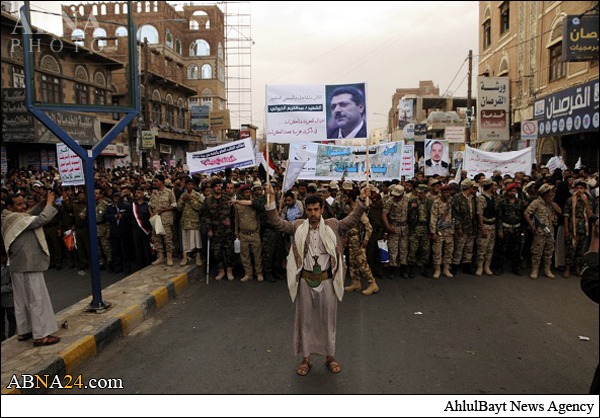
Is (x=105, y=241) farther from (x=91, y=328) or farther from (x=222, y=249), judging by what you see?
(x=91, y=328)

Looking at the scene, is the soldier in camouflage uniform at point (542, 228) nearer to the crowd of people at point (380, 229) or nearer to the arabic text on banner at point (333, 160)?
the crowd of people at point (380, 229)

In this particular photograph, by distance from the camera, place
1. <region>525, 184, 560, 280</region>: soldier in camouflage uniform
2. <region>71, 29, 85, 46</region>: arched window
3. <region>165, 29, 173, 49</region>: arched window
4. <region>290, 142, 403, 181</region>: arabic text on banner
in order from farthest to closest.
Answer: <region>165, 29, 173, 49</region>: arched window
<region>290, 142, 403, 181</region>: arabic text on banner
<region>71, 29, 85, 46</region>: arched window
<region>525, 184, 560, 280</region>: soldier in camouflage uniform

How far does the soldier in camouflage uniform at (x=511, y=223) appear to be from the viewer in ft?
25.6

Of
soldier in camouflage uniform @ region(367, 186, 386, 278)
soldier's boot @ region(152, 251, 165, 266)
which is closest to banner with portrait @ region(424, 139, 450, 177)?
soldier in camouflage uniform @ region(367, 186, 386, 278)

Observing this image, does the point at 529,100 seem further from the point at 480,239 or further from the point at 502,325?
the point at 502,325

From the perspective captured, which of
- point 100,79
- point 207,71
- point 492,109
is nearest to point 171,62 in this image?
point 207,71

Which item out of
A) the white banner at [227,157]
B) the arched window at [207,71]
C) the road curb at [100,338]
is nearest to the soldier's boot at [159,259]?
the road curb at [100,338]

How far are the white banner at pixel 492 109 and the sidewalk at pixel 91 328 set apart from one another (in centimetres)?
1707

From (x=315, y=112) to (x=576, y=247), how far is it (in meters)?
5.26

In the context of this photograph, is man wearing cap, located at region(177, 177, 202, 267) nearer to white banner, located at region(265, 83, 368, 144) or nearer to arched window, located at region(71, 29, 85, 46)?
white banner, located at region(265, 83, 368, 144)

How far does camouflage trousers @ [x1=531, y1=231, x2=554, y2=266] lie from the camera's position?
754 cm

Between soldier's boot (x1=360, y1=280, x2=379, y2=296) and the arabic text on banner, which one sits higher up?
the arabic text on banner

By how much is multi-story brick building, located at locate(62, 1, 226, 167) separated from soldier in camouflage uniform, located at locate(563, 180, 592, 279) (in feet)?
72.9

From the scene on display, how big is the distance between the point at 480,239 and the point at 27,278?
6801 mm
